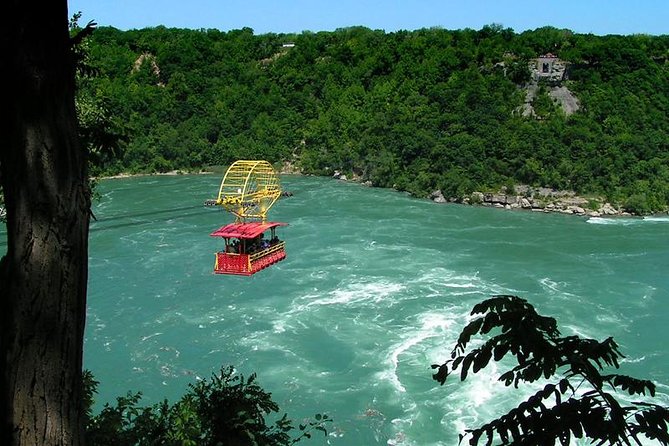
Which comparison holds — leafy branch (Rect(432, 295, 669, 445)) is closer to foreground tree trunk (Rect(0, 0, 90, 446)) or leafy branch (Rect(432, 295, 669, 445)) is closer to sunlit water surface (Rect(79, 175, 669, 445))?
A: foreground tree trunk (Rect(0, 0, 90, 446))

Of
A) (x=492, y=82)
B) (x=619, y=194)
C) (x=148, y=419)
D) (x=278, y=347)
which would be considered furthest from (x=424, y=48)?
(x=148, y=419)

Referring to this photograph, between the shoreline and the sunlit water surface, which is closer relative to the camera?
the sunlit water surface

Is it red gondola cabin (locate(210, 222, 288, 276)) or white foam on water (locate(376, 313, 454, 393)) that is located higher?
red gondola cabin (locate(210, 222, 288, 276))

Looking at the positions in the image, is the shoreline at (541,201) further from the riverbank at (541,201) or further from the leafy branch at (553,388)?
the leafy branch at (553,388)

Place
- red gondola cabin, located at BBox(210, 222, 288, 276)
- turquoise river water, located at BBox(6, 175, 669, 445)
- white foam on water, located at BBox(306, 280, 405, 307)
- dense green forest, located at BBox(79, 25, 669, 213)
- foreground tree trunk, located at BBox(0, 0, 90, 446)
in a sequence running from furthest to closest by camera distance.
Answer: dense green forest, located at BBox(79, 25, 669, 213)
white foam on water, located at BBox(306, 280, 405, 307)
red gondola cabin, located at BBox(210, 222, 288, 276)
turquoise river water, located at BBox(6, 175, 669, 445)
foreground tree trunk, located at BBox(0, 0, 90, 446)

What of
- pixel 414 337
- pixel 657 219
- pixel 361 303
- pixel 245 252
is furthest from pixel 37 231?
pixel 657 219

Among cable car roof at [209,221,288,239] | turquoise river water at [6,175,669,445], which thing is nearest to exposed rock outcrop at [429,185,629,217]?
turquoise river water at [6,175,669,445]

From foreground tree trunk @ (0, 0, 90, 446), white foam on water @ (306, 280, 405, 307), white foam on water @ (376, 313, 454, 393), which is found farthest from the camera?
white foam on water @ (306, 280, 405, 307)

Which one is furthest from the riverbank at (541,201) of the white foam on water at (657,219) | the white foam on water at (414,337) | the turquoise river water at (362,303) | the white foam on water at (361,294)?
the white foam on water at (414,337)
